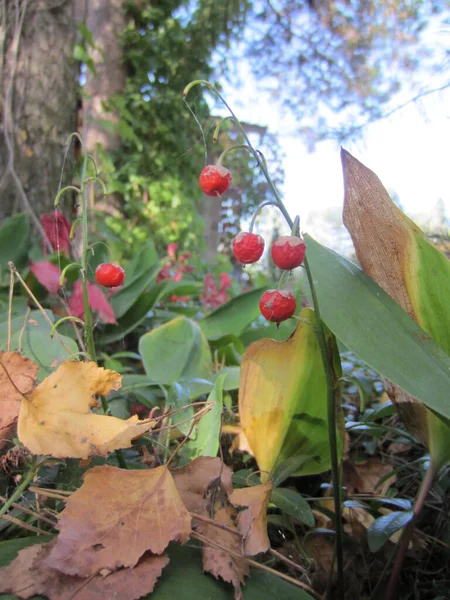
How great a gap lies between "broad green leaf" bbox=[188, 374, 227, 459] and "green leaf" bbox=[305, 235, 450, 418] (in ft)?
0.50

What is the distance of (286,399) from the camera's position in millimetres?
488

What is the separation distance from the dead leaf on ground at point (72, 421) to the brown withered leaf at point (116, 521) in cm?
2

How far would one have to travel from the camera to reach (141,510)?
34 centimetres

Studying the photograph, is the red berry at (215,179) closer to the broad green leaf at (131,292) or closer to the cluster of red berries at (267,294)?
the cluster of red berries at (267,294)

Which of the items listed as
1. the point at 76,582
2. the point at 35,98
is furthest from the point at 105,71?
the point at 76,582

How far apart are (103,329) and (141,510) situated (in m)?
0.84

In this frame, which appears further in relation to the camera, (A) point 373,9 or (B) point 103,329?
(A) point 373,9

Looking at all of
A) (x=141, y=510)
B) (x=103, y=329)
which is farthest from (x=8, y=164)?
A: (x=141, y=510)

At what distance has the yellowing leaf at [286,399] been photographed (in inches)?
18.8

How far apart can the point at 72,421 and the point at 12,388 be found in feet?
0.30

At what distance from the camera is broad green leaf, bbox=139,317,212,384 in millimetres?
788

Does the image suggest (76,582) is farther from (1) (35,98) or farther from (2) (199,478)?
(1) (35,98)

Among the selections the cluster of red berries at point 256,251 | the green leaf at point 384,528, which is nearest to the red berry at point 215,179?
the cluster of red berries at point 256,251

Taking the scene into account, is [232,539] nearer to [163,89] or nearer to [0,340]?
[0,340]
